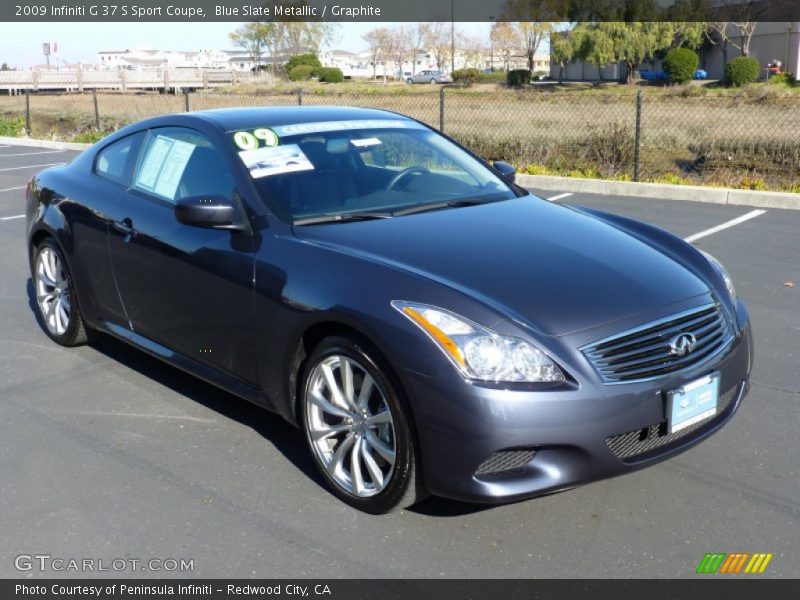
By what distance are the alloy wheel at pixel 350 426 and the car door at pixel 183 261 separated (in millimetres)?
485

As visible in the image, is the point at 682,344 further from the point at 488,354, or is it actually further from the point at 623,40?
the point at 623,40

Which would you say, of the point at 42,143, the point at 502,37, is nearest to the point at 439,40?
the point at 502,37

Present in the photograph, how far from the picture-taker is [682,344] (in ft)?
11.2

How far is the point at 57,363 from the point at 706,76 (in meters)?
60.6

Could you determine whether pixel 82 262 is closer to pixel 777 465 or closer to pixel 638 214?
pixel 777 465

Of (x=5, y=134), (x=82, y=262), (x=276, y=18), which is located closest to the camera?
(x=82, y=262)

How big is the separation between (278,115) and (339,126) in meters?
0.35

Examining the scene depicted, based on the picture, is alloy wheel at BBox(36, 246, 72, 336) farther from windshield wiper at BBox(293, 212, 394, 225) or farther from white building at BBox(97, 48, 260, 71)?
white building at BBox(97, 48, 260, 71)

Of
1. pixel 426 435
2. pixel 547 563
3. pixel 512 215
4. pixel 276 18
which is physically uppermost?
pixel 276 18

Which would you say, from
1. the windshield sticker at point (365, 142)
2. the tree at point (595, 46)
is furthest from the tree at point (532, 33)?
the windshield sticker at point (365, 142)

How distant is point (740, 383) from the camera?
3734mm

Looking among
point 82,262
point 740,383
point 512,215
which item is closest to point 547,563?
point 740,383

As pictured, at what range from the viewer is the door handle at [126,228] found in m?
4.68

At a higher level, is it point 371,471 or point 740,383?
point 740,383
